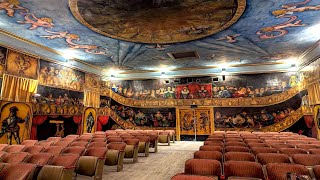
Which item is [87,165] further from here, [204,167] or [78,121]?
[78,121]

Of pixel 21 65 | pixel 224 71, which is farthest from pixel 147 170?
pixel 224 71

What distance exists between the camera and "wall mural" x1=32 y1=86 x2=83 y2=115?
1260 centimetres

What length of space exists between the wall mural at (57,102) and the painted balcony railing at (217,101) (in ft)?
11.4

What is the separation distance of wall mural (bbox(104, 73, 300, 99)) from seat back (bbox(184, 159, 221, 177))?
1468 centimetres

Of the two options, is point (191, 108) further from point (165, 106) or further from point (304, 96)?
point (304, 96)

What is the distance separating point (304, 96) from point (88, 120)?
695 inches

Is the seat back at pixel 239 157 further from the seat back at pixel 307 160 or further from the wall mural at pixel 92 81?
the wall mural at pixel 92 81

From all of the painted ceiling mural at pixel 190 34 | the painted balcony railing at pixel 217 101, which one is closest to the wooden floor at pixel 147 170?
the painted ceiling mural at pixel 190 34

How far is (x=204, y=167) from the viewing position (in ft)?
14.9

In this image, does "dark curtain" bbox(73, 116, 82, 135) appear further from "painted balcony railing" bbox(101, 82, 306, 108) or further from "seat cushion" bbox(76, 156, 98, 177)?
"seat cushion" bbox(76, 156, 98, 177)

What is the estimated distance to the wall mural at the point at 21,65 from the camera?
1108 cm

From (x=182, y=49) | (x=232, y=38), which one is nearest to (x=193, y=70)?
(x=182, y=49)

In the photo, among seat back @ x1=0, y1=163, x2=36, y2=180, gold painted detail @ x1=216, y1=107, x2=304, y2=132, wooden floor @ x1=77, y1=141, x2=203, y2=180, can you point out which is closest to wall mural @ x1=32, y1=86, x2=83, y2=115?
wooden floor @ x1=77, y1=141, x2=203, y2=180

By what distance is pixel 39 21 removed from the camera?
30.8 ft
